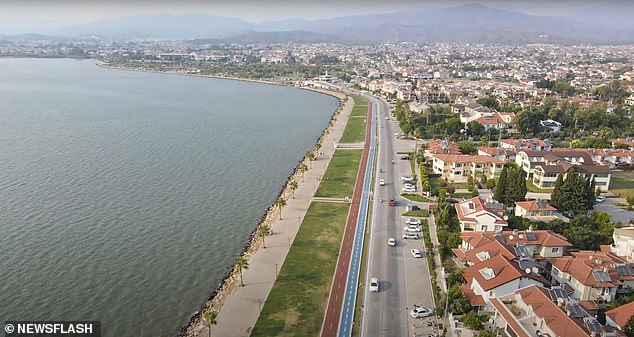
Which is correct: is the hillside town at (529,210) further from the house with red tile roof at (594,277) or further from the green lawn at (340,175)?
the green lawn at (340,175)

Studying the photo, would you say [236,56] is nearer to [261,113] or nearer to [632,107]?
[261,113]

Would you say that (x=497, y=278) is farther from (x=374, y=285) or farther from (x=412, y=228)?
(x=412, y=228)

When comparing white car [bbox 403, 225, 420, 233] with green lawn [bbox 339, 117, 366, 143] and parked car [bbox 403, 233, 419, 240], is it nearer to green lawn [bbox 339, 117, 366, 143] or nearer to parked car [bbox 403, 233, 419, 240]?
parked car [bbox 403, 233, 419, 240]

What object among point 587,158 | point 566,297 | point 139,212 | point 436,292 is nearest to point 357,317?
point 436,292

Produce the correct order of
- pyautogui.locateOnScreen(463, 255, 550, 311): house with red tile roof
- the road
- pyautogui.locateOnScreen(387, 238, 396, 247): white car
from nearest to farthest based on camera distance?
the road < pyautogui.locateOnScreen(463, 255, 550, 311): house with red tile roof < pyautogui.locateOnScreen(387, 238, 396, 247): white car

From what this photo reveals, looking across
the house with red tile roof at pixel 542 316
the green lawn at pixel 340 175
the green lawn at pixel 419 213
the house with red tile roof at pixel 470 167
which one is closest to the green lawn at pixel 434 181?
the house with red tile roof at pixel 470 167

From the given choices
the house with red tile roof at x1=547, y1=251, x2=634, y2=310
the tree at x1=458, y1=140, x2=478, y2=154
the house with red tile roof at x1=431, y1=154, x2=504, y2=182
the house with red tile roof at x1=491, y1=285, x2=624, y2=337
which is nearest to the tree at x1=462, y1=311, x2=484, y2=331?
the house with red tile roof at x1=491, y1=285, x2=624, y2=337

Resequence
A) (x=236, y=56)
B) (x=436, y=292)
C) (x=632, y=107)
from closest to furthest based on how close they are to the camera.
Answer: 1. (x=436, y=292)
2. (x=632, y=107)
3. (x=236, y=56)
